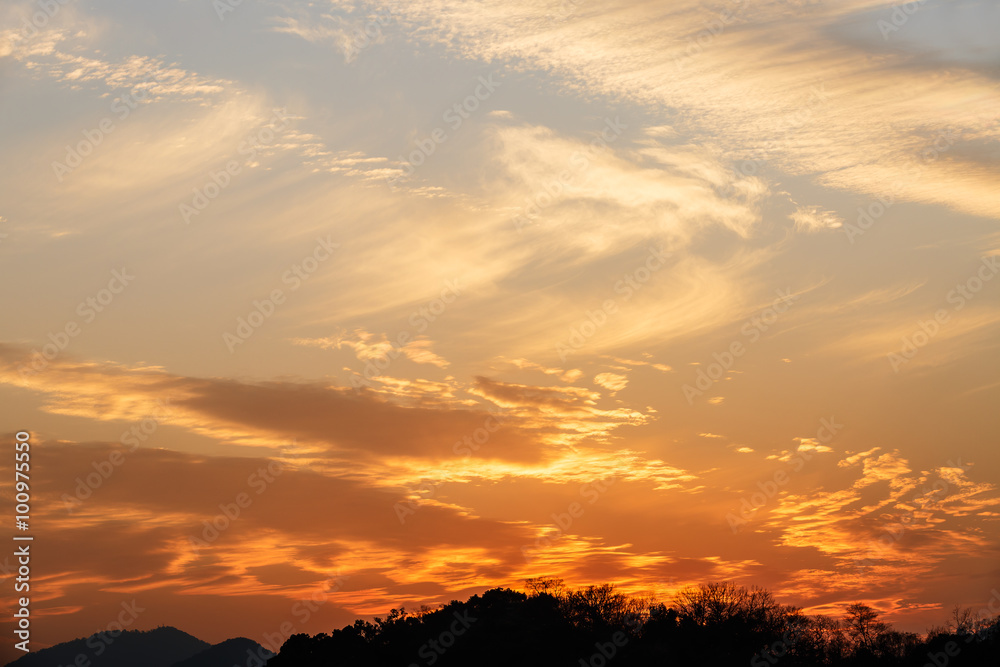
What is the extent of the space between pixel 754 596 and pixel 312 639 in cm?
6608

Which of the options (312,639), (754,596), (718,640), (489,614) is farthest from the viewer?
(312,639)

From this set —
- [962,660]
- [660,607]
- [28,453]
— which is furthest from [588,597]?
[28,453]

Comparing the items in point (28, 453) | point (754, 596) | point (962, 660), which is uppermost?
point (28, 453)

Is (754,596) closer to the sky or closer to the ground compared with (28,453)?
closer to the ground

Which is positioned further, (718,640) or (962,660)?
(718,640)

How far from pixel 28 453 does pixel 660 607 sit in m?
81.3

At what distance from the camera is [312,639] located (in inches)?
4825

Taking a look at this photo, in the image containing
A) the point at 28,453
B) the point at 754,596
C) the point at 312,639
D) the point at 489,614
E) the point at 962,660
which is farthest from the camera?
the point at 312,639

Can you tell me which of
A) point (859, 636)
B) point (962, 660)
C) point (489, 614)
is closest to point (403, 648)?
point (489, 614)

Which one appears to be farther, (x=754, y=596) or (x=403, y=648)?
(x=403, y=648)

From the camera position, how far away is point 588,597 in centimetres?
11788

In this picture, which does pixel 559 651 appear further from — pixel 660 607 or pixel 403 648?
pixel 403 648

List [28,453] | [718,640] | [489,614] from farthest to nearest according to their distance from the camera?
[489,614], [718,640], [28,453]

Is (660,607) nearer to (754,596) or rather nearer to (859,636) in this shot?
(754,596)
